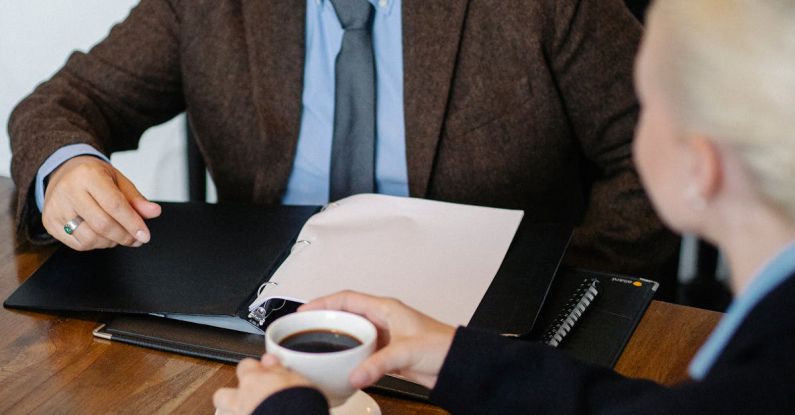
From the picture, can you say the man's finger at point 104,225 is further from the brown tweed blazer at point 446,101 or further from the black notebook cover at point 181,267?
the brown tweed blazer at point 446,101

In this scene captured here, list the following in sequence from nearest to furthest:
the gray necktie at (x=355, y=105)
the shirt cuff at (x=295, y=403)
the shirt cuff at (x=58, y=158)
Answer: the shirt cuff at (x=295, y=403) < the shirt cuff at (x=58, y=158) < the gray necktie at (x=355, y=105)

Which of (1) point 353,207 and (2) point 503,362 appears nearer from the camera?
(2) point 503,362

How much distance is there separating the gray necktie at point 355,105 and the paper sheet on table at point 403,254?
0.19m

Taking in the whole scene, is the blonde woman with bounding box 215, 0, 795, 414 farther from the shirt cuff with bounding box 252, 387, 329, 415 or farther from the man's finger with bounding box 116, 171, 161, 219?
the man's finger with bounding box 116, 171, 161, 219

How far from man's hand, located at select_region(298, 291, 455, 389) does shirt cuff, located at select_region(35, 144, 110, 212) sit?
22.8 inches

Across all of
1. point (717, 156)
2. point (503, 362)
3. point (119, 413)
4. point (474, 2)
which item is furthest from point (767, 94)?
point (474, 2)

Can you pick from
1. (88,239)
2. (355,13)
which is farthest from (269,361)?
(355,13)

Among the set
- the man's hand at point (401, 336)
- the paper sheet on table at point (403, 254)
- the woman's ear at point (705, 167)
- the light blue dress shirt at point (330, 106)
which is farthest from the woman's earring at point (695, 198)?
the light blue dress shirt at point (330, 106)

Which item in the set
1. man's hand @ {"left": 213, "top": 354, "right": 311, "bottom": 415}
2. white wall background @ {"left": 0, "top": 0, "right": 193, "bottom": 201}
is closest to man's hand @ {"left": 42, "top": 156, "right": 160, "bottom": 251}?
man's hand @ {"left": 213, "top": 354, "right": 311, "bottom": 415}

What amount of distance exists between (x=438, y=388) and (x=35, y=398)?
16.3 inches

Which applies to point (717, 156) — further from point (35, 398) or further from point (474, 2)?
point (474, 2)

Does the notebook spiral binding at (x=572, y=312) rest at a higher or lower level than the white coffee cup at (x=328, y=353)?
lower

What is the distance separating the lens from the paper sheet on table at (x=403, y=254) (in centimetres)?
104

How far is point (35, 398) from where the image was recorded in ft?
3.12
